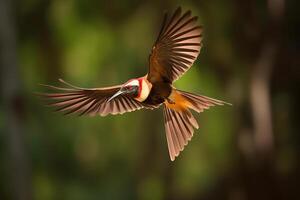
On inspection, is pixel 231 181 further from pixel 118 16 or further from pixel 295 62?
pixel 118 16

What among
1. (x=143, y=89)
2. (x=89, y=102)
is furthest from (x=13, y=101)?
(x=143, y=89)

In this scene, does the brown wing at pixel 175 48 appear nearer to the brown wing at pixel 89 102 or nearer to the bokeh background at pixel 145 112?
the brown wing at pixel 89 102

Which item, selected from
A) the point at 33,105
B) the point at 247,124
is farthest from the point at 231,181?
the point at 33,105

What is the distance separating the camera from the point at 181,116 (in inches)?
33.6

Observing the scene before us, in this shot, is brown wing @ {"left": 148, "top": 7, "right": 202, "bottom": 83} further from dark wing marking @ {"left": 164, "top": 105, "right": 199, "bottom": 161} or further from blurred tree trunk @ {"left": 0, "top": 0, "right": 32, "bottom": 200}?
blurred tree trunk @ {"left": 0, "top": 0, "right": 32, "bottom": 200}

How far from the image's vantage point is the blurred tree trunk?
12.3 ft

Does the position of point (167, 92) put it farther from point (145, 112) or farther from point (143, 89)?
point (145, 112)

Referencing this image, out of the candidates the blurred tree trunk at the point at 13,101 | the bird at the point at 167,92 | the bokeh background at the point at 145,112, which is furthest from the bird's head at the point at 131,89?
the blurred tree trunk at the point at 13,101

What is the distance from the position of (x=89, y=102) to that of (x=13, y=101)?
2953 millimetres

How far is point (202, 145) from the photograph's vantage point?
4.65m

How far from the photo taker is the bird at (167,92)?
700 mm

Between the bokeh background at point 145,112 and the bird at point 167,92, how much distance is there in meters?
2.39

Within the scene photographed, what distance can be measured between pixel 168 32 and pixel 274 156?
3427 millimetres

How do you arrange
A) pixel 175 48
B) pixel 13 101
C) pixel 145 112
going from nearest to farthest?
pixel 175 48
pixel 13 101
pixel 145 112
